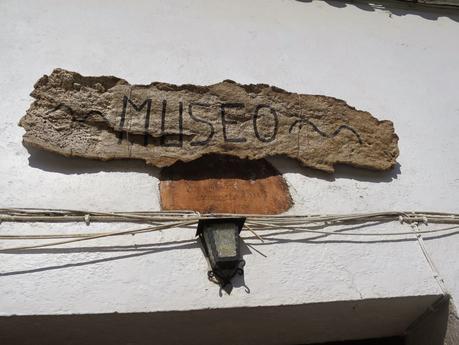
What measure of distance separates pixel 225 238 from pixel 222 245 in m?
0.03

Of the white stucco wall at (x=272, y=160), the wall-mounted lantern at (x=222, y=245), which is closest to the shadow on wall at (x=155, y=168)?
the white stucco wall at (x=272, y=160)

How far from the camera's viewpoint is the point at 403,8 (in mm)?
2174

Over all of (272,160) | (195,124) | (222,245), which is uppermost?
(195,124)

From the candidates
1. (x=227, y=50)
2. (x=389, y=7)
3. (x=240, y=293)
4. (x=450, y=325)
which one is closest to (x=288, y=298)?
(x=240, y=293)

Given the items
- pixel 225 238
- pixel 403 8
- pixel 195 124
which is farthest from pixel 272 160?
pixel 403 8

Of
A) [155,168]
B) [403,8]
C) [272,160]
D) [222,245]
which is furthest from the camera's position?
[403,8]

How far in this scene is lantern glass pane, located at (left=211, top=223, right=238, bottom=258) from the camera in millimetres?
1176

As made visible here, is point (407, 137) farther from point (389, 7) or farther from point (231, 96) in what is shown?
point (389, 7)

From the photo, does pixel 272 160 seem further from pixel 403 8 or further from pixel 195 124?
pixel 403 8

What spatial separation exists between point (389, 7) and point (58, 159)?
1706 mm

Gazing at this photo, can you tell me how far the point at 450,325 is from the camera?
1271 mm

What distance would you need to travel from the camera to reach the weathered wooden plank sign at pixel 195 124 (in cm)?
136

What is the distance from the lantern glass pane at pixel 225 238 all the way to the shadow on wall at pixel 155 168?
0.24 m

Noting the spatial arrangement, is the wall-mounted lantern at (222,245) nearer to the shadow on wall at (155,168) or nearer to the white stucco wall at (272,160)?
the white stucco wall at (272,160)
